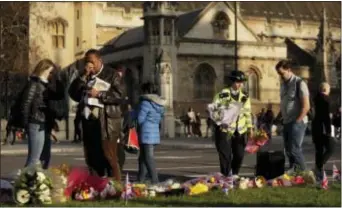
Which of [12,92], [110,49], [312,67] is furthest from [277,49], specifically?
[12,92]

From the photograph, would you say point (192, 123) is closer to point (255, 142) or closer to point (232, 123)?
point (255, 142)

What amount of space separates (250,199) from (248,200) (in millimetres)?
100

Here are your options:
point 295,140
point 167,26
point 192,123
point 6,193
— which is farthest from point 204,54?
point 6,193

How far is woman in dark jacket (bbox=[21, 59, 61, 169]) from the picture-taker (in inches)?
419

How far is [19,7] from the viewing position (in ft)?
131

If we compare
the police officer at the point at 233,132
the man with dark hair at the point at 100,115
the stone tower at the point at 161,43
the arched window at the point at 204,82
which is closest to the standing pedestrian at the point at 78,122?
the man with dark hair at the point at 100,115

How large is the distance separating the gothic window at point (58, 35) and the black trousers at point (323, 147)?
181 ft

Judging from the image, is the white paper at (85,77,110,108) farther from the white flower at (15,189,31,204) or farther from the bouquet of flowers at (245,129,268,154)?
the bouquet of flowers at (245,129,268,154)

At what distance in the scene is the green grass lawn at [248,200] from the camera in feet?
29.8

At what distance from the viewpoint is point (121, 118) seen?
11102 mm

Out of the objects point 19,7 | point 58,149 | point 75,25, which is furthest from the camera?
point 75,25

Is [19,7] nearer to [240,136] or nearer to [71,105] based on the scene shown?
[71,105]

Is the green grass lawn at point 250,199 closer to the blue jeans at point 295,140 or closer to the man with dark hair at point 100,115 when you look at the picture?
the man with dark hair at point 100,115

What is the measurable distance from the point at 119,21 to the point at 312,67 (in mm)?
17926
